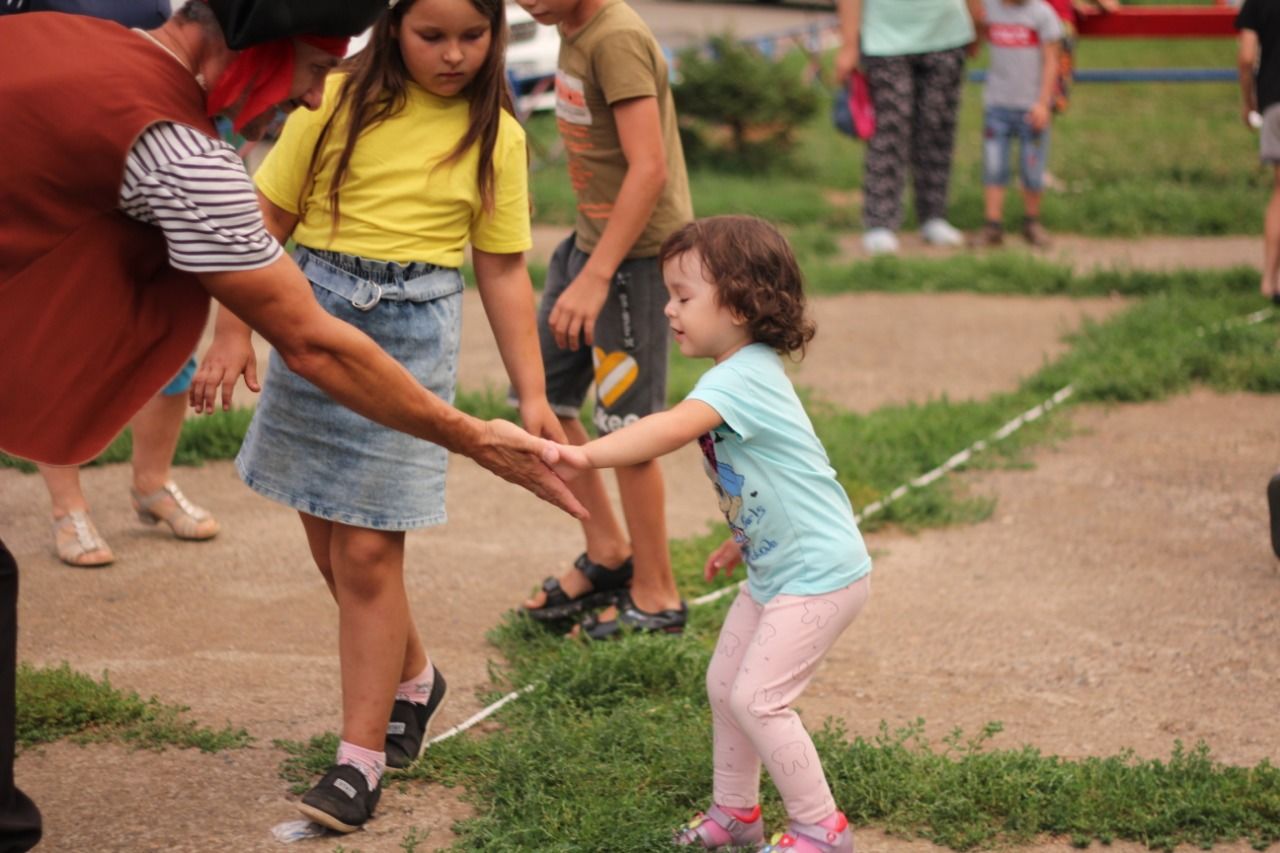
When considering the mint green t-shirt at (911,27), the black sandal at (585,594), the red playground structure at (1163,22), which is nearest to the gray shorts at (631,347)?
the black sandal at (585,594)

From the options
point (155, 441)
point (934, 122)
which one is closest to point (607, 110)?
point (155, 441)

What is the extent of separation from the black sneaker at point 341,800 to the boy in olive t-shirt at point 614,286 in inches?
42.4

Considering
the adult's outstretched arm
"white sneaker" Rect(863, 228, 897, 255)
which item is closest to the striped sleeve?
the adult's outstretched arm

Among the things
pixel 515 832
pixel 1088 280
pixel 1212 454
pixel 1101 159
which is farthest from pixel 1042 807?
pixel 1101 159

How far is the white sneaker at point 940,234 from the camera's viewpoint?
→ 9680mm

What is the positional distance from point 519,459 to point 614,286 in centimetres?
126

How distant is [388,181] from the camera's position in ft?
11.1

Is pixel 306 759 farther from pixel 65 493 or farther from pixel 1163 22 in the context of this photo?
pixel 1163 22

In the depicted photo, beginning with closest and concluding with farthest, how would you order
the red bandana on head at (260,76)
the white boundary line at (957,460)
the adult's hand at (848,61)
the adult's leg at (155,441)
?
the red bandana on head at (260,76) < the white boundary line at (957,460) < the adult's leg at (155,441) < the adult's hand at (848,61)

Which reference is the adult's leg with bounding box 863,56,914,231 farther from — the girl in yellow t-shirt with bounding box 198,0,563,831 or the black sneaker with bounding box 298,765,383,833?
the black sneaker with bounding box 298,765,383,833

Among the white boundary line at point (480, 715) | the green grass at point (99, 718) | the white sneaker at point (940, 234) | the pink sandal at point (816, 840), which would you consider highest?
the pink sandal at point (816, 840)

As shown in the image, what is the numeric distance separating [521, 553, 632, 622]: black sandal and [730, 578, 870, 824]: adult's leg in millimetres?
1365

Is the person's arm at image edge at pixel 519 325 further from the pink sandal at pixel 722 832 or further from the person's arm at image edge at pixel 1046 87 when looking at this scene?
the person's arm at image edge at pixel 1046 87

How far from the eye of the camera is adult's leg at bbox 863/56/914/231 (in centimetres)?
936
